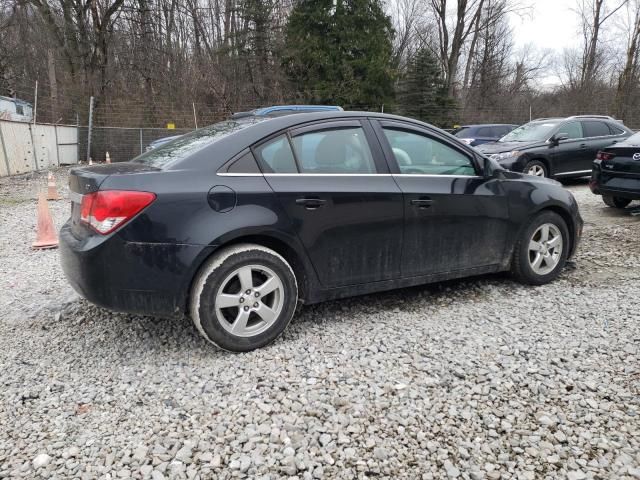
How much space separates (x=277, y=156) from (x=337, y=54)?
22.9 metres

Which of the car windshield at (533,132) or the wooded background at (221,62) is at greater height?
the wooded background at (221,62)

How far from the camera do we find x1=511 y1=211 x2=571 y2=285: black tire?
4246 mm

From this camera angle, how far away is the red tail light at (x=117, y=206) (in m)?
2.82

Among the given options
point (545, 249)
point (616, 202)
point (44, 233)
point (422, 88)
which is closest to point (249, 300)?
point (545, 249)

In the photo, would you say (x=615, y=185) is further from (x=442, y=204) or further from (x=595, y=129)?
(x=442, y=204)

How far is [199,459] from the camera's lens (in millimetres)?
2191

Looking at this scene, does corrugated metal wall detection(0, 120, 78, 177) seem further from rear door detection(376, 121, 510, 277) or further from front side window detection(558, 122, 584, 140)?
front side window detection(558, 122, 584, 140)

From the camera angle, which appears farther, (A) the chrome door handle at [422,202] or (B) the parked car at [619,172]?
(B) the parked car at [619,172]

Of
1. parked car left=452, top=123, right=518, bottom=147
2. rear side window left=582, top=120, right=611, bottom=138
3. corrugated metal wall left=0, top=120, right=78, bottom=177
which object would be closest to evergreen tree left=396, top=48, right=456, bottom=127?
parked car left=452, top=123, right=518, bottom=147

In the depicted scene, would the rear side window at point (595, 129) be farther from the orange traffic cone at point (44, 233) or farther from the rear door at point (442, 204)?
the orange traffic cone at point (44, 233)

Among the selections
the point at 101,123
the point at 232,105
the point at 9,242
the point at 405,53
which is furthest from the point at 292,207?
the point at 405,53

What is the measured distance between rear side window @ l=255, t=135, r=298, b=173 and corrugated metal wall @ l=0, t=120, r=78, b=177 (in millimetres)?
12398

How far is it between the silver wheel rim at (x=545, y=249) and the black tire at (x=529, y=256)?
28 millimetres

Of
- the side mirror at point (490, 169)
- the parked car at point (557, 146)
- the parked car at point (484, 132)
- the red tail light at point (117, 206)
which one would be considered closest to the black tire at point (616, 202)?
the parked car at point (557, 146)
